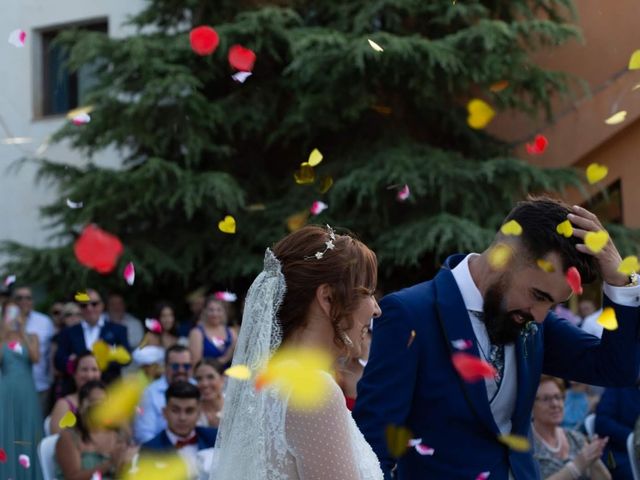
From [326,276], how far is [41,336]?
26.8 ft

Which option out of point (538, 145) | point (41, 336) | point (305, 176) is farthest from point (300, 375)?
point (41, 336)

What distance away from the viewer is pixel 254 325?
3391 mm

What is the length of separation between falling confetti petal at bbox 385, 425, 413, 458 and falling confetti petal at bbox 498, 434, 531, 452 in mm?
344

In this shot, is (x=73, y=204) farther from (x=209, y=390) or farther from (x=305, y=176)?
(x=305, y=176)

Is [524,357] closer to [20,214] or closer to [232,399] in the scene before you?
[232,399]

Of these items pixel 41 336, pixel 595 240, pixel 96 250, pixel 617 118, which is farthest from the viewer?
pixel 617 118

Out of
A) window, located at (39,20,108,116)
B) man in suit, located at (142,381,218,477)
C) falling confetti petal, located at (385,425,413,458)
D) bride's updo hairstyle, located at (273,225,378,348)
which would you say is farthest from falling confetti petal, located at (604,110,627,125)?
bride's updo hairstyle, located at (273,225,378,348)

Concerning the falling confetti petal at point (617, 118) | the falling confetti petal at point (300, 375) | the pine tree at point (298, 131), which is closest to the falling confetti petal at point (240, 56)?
the pine tree at point (298, 131)

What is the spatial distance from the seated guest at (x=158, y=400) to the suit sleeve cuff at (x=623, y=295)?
179 inches

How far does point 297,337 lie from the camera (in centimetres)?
327

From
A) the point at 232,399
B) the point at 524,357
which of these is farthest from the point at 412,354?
the point at 232,399

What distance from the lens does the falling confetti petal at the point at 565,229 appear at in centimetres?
356

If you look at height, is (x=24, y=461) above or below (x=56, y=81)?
above

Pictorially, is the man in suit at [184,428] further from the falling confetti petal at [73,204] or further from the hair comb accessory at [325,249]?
the falling confetti petal at [73,204]
